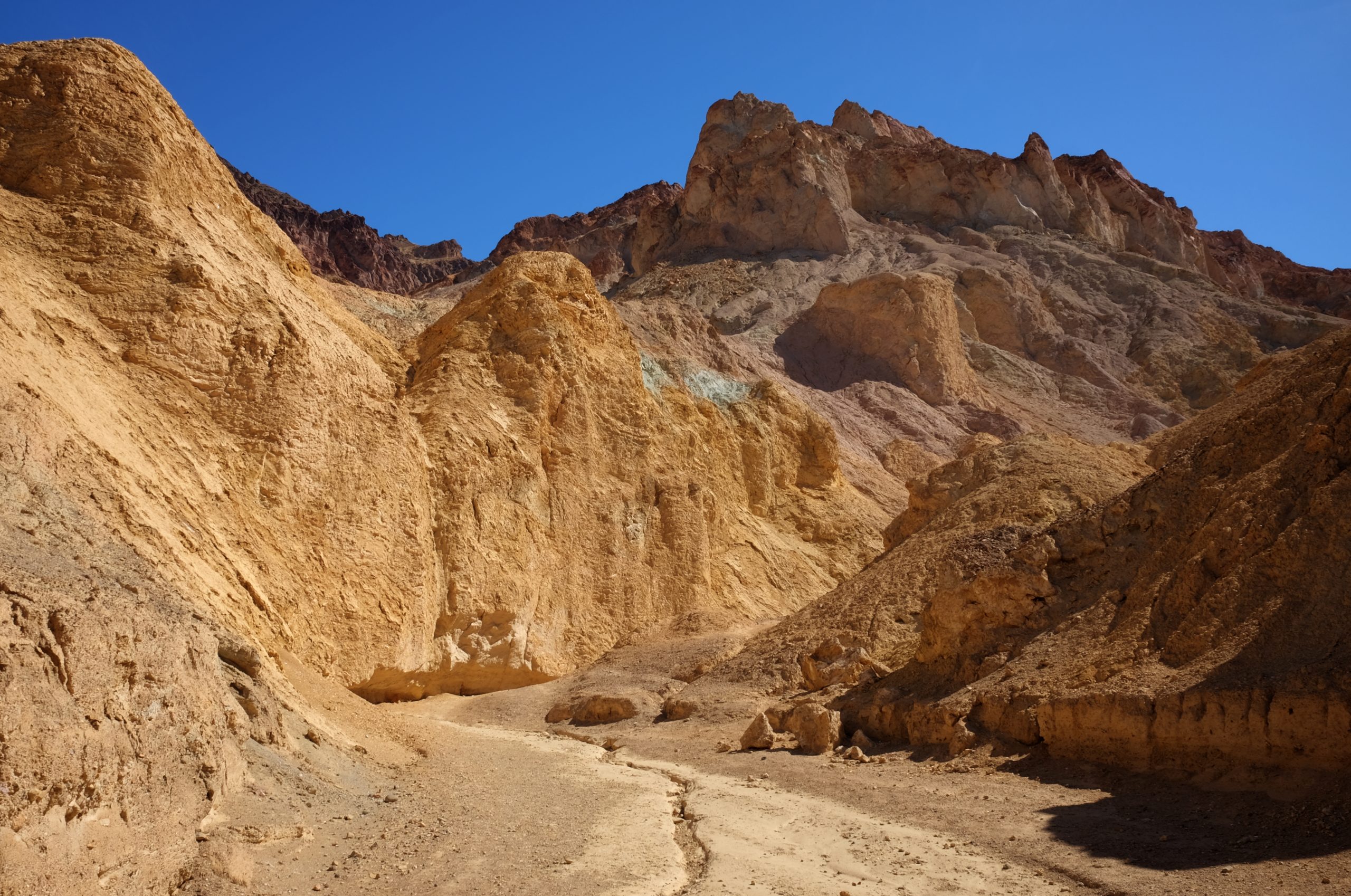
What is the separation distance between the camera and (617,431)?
31203mm

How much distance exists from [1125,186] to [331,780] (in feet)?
307

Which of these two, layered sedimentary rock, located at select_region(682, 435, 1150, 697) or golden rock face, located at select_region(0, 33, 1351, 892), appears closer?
golden rock face, located at select_region(0, 33, 1351, 892)

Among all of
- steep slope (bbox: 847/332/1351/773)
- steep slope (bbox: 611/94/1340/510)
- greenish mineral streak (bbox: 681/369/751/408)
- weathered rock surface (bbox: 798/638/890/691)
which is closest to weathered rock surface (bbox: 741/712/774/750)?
steep slope (bbox: 847/332/1351/773)

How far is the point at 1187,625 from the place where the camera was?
40.3 feet

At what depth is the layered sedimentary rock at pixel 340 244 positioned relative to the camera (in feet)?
343

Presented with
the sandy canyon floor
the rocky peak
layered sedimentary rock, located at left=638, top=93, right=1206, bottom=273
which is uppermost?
the rocky peak

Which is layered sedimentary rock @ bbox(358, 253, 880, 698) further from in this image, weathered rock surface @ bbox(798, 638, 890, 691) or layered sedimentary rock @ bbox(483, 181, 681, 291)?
layered sedimentary rock @ bbox(483, 181, 681, 291)

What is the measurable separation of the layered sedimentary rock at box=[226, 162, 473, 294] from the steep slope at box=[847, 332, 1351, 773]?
92.4m

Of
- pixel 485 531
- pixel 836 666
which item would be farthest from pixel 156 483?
pixel 836 666

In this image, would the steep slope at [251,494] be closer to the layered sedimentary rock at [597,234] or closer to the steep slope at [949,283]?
the steep slope at [949,283]

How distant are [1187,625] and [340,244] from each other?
107m

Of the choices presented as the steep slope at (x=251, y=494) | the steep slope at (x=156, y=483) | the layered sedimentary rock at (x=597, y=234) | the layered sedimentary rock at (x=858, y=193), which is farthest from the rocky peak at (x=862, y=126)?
the steep slope at (x=156, y=483)

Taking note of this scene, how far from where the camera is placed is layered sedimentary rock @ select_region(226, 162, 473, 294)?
104562mm

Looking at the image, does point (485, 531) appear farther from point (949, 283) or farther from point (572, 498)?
point (949, 283)
